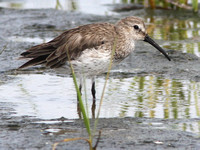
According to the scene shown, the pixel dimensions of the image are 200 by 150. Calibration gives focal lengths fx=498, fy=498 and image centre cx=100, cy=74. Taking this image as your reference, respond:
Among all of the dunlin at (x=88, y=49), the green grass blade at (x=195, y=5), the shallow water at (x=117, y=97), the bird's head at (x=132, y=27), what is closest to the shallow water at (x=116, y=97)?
the shallow water at (x=117, y=97)

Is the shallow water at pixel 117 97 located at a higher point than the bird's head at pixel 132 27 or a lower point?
lower

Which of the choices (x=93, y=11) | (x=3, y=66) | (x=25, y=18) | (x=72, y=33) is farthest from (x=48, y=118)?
(x=93, y=11)

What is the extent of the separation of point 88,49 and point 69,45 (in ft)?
1.16

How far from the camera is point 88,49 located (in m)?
7.23

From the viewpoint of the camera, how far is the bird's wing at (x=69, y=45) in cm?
730

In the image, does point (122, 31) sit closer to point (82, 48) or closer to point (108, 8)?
point (82, 48)

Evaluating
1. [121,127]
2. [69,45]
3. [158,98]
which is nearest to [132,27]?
[69,45]

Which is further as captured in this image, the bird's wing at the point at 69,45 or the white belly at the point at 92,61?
the bird's wing at the point at 69,45

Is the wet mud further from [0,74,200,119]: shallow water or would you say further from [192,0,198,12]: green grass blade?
[192,0,198,12]: green grass blade

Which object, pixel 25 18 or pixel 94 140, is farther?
pixel 25 18

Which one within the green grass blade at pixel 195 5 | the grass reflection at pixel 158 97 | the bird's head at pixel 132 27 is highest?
the bird's head at pixel 132 27

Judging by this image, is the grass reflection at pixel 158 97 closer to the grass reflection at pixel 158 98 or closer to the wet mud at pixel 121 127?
the grass reflection at pixel 158 98

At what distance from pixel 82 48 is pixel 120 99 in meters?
0.94

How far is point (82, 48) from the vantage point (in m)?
7.29
